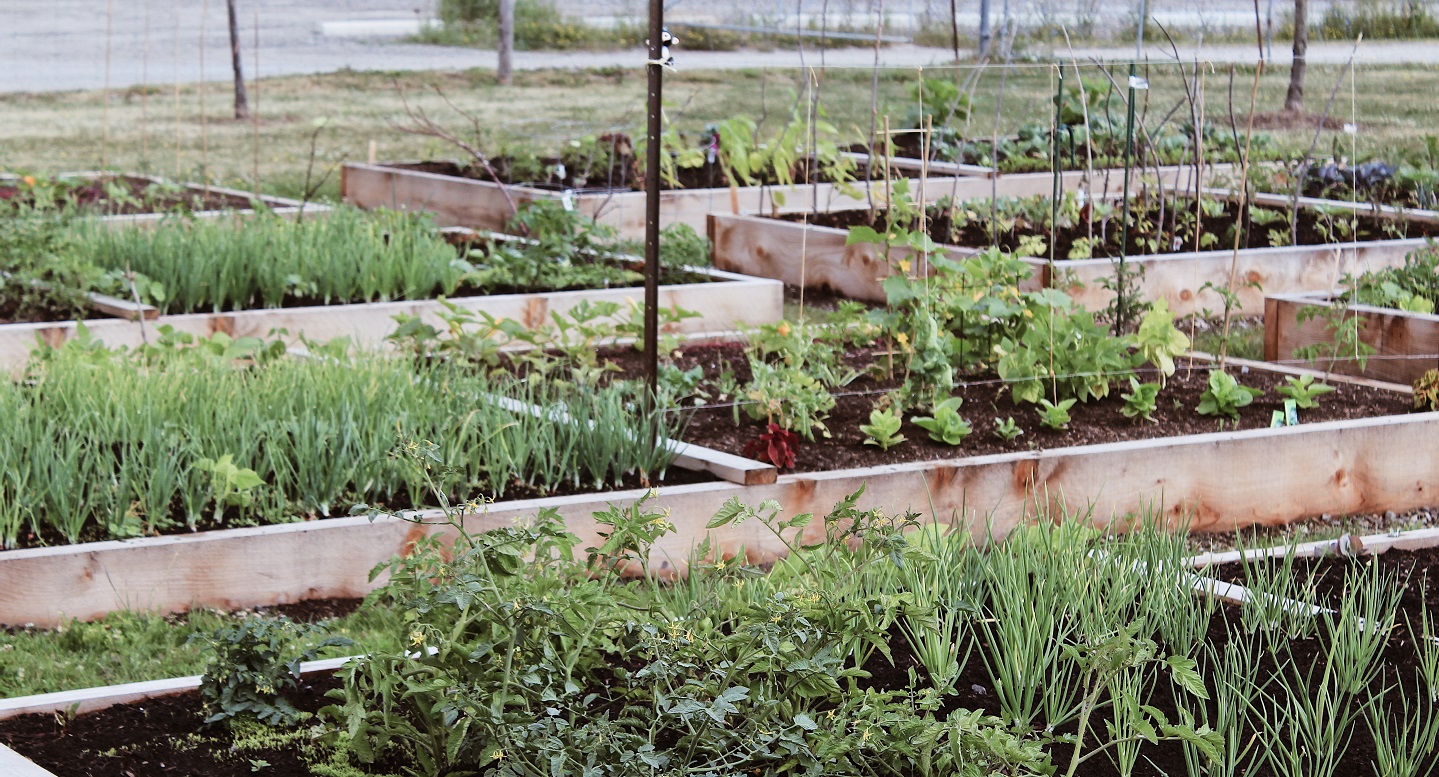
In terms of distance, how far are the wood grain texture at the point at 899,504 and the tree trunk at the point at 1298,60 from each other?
2390mm

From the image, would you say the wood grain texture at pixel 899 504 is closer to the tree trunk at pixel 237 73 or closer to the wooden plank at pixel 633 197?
the wooden plank at pixel 633 197

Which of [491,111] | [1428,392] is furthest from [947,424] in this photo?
[491,111]

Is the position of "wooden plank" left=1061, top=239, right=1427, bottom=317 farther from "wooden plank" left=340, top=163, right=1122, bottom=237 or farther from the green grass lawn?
"wooden plank" left=340, top=163, right=1122, bottom=237

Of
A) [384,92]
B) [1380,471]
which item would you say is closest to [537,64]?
[384,92]

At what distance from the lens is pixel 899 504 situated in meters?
4.43

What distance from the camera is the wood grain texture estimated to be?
3.79 metres

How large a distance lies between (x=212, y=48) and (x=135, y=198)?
37.5 ft

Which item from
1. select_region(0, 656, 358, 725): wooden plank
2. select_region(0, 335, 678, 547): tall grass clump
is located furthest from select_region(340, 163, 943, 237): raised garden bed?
select_region(0, 656, 358, 725): wooden plank

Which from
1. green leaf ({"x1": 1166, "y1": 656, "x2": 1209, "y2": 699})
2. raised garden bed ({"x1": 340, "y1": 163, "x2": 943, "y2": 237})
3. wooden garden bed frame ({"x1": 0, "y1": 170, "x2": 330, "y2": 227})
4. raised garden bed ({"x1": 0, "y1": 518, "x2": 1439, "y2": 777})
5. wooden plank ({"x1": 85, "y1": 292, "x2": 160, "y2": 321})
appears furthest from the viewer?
raised garden bed ({"x1": 340, "y1": 163, "x2": 943, "y2": 237})

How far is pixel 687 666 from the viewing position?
246 centimetres

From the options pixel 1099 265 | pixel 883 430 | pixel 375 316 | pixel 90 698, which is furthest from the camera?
pixel 1099 265

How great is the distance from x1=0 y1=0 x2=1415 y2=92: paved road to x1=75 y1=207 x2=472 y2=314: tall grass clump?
7.96 metres

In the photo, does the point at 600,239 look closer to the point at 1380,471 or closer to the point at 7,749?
the point at 1380,471

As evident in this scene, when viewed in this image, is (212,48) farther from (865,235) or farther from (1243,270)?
(865,235)
